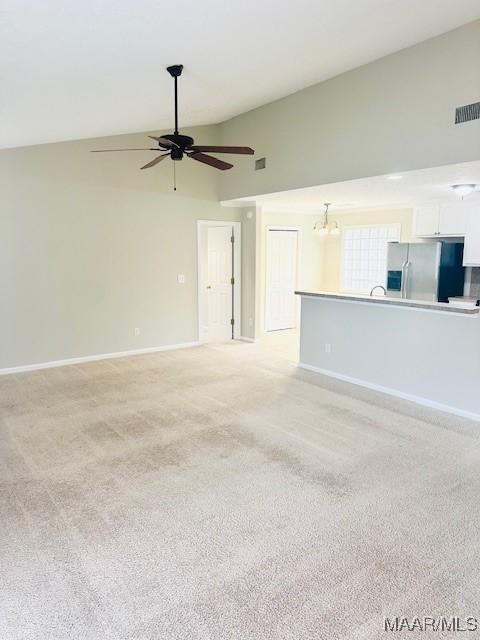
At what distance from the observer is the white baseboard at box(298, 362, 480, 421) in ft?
14.2

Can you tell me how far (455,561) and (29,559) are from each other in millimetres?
2241

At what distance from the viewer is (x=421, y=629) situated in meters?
1.87

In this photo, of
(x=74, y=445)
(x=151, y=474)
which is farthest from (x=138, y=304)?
(x=151, y=474)

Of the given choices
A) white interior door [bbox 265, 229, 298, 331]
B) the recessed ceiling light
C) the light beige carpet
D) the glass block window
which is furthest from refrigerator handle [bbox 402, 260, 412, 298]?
white interior door [bbox 265, 229, 298, 331]

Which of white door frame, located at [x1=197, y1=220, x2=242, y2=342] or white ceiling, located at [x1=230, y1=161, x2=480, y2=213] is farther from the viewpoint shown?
white door frame, located at [x1=197, y1=220, x2=242, y2=342]

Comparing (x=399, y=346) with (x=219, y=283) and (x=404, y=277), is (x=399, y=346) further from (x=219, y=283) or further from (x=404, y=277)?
(x=219, y=283)

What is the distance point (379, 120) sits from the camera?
4.52 m

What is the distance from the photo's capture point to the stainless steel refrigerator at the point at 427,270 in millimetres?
A: 6367

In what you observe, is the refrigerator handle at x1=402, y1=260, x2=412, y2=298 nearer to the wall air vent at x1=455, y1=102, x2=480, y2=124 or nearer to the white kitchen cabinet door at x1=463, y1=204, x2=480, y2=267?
the white kitchen cabinet door at x1=463, y1=204, x2=480, y2=267

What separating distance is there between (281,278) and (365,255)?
67.2 inches

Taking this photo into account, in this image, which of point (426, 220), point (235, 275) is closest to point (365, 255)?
point (426, 220)

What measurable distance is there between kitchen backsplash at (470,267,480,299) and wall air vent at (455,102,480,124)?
10.6ft

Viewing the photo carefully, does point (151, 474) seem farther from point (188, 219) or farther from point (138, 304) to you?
point (188, 219)

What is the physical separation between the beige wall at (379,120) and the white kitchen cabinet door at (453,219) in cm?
237
